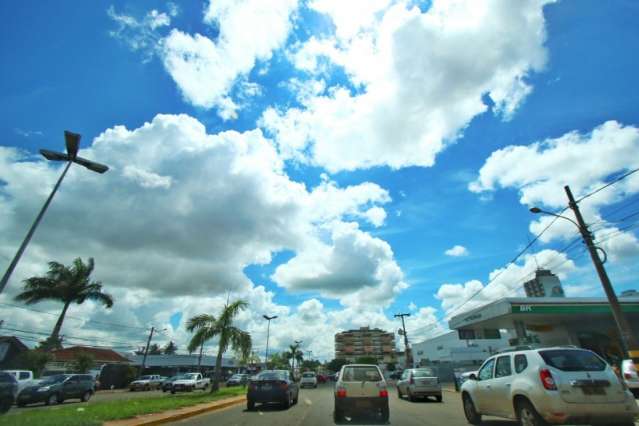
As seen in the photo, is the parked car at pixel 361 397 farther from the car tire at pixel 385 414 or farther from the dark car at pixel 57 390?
the dark car at pixel 57 390

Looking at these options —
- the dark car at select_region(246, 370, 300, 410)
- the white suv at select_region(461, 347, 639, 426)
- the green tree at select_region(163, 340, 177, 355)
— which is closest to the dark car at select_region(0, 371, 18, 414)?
the dark car at select_region(246, 370, 300, 410)

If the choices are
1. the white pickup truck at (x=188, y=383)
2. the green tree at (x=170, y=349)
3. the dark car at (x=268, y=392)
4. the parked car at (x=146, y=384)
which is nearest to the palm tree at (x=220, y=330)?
the white pickup truck at (x=188, y=383)

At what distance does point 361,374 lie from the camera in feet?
35.1

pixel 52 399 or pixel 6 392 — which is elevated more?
pixel 6 392

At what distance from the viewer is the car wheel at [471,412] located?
9016 mm

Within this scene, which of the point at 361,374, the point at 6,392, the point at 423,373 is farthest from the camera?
the point at 423,373

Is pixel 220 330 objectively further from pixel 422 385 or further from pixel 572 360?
pixel 572 360

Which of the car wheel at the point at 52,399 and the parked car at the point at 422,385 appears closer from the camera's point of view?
the parked car at the point at 422,385

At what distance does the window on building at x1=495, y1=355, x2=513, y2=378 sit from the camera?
26.0 ft

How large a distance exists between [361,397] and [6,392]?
12094 mm

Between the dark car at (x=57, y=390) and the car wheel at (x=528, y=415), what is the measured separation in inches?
821

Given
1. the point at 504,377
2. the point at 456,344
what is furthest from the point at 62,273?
the point at 456,344

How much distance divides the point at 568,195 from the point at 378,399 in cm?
1190

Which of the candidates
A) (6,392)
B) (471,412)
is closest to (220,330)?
(6,392)
